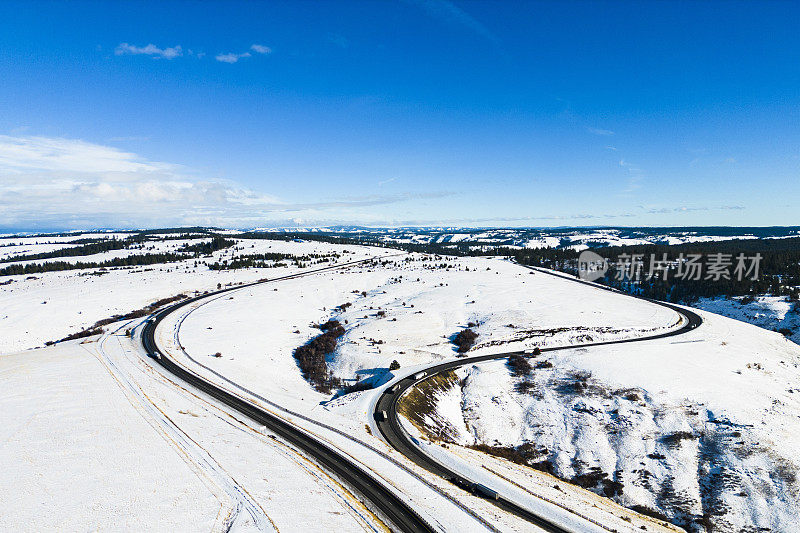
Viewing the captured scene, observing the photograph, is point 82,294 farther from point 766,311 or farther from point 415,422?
point 766,311

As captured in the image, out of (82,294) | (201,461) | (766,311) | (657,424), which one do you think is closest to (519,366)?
(657,424)

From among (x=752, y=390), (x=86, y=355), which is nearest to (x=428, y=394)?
(x=752, y=390)

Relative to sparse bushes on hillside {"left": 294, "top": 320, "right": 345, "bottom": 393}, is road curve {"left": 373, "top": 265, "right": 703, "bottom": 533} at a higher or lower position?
higher

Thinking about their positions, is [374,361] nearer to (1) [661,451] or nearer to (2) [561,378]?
(2) [561,378]

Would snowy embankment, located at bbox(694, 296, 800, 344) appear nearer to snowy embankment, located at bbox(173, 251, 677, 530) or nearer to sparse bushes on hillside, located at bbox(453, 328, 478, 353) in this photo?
snowy embankment, located at bbox(173, 251, 677, 530)

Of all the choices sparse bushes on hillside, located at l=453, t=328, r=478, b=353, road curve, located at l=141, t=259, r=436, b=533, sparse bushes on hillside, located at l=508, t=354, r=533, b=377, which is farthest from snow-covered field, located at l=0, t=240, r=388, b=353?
sparse bushes on hillside, located at l=508, t=354, r=533, b=377

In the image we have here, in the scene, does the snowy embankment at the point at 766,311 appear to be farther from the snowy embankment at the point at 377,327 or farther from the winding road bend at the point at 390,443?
the winding road bend at the point at 390,443
